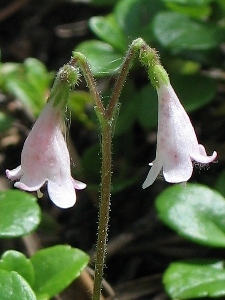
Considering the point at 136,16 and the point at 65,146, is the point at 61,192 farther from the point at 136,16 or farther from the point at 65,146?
the point at 136,16

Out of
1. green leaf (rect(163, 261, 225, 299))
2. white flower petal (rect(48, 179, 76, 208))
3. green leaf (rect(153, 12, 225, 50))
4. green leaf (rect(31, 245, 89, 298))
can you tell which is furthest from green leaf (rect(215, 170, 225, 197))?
white flower petal (rect(48, 179, 76, 208))

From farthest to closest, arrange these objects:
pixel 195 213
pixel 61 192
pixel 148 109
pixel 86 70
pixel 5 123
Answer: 1. pixel 5 123
2. pixel 148 109
3. pixel 195 213
4. pixel 86 70
5. pixel 61 192

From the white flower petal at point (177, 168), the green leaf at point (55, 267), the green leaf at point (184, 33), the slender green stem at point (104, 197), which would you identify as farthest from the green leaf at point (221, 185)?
the white flower petal at point (177, 168)

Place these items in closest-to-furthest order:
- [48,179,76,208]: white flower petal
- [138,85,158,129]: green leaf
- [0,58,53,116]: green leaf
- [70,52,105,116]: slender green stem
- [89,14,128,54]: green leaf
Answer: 1. [48,179,76,208]: white flower petal
2. [70,52,105,116]: slender green stem
3. [138,85,158,129]: green leaf
4. [89,14,128,54]: green leaf
5. [0,58,53,116]: green leaf

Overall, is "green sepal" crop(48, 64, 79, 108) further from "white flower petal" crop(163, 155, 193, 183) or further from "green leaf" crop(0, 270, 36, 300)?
"green leaf" crop(0, 270, 36, 300)

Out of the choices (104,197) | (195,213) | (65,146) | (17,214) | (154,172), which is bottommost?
(195,213)

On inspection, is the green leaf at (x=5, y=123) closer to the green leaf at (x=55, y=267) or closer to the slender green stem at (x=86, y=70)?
the green leaf at (x=55, y=267)

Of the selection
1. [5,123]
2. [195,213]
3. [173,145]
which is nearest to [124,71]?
[173,145]
